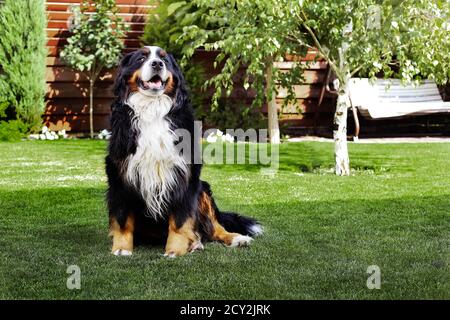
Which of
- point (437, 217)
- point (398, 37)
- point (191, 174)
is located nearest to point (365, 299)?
point (191, 174)

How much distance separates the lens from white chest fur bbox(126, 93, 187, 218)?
3.87m

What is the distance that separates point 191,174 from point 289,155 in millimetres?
5481

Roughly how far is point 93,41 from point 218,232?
8.18m

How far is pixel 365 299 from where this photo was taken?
2.95 metres

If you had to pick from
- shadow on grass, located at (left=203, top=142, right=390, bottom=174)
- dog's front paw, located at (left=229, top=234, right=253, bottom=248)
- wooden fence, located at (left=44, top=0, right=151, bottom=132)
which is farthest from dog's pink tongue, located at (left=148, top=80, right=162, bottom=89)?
wooden fence, located at (left=44, top=0, right=151, bottom=132)

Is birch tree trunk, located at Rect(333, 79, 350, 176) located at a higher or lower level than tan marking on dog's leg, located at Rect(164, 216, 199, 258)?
higher

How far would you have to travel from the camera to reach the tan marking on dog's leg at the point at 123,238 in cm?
389

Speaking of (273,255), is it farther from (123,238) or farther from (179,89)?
(179,89)

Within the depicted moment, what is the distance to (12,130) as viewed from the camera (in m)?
11.2

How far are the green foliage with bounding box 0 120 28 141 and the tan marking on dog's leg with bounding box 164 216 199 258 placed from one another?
7.81 metres

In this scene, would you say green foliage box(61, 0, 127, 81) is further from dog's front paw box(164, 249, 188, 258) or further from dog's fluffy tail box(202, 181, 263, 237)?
dog's front paw box(164, 249, 188, 258)

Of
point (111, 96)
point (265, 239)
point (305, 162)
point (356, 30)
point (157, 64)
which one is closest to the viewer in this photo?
point (157, 64)

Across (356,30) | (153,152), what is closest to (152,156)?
(153,152)

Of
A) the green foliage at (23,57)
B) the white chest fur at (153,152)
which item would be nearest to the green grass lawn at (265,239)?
the white chest fur at (153,152)
